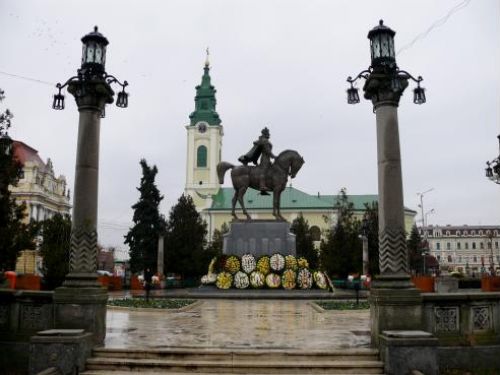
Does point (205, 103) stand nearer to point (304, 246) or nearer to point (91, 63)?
point (304, 246)

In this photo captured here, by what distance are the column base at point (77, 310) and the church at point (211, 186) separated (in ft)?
302

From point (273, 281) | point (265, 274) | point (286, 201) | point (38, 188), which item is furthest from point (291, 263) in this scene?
point (286, 201)

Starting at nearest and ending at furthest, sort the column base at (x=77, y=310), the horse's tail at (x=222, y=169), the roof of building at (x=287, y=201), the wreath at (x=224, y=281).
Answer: the column base at (x=77, y=310) → the wreath at (x=224, y=281) → the horse's tail at (x=222, y=169) → the roof of building at (x=287, y=201)

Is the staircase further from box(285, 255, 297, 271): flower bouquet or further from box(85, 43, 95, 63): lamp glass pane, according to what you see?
box(285, 255, 297, 271): flower bouquet

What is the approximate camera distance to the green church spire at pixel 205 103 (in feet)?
347

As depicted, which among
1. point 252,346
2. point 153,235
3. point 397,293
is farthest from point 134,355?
point 153,235

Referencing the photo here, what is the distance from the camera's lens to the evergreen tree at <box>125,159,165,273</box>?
52.6 metres

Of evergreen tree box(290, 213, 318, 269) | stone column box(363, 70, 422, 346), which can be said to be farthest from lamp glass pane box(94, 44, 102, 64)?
evergreen tree box(290, 213, 318, 269)

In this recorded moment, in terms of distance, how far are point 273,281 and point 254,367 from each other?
1909cm

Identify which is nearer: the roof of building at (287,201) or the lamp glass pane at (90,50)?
the lamp glass pane at (90,50)

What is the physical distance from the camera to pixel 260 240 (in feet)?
97.6

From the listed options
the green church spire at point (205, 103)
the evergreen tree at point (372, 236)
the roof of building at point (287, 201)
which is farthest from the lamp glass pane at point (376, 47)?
the green church spire at point (205, 103)

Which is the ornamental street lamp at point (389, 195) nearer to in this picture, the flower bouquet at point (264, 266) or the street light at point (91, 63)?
the street light at point (91, 63)

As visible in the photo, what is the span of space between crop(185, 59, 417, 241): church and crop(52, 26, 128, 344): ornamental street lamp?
91.1 meters
